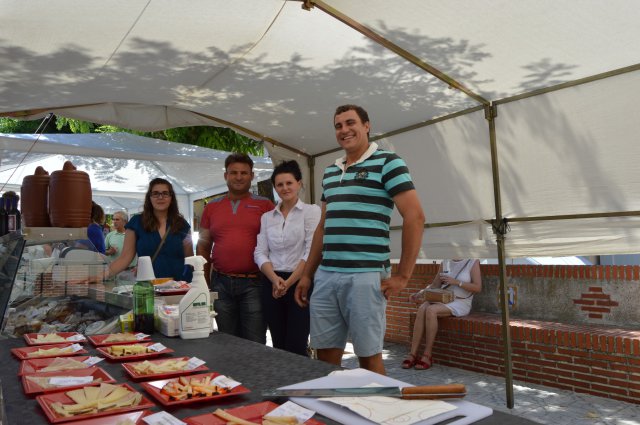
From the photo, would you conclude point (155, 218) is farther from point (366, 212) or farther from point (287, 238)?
point (366, 212)

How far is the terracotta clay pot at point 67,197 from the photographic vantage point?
6.00 ft

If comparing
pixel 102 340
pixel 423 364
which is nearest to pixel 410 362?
pixel 423 364

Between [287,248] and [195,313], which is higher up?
[287,248]

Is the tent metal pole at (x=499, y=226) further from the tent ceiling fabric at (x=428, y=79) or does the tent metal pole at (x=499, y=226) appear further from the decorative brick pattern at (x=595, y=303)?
the decorative brick pattern at (x=595, y=303)

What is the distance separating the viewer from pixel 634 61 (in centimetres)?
301

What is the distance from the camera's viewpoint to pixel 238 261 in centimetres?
338

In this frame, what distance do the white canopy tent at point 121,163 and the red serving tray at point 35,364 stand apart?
81.0 inches

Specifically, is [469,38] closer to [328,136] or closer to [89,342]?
[328,136]

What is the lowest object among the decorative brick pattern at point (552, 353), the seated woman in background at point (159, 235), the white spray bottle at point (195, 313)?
the decorative brick pattern at point (552, 353)

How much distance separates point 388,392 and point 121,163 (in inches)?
270

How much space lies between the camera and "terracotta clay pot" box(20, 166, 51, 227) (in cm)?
189

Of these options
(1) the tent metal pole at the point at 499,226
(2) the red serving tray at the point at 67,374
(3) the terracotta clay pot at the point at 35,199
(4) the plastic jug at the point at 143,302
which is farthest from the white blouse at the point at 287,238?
(2) the red serving tray at the point at 67,374

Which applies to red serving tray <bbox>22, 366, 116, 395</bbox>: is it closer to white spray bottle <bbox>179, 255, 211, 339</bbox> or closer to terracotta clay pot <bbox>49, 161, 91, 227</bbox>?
white spray bottle <bbox>179, 255, 211, 339</bbox>

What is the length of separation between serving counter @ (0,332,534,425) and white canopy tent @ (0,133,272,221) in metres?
2.02
